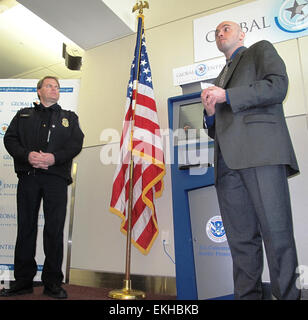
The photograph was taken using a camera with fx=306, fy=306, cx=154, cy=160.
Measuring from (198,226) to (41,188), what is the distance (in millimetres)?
1057

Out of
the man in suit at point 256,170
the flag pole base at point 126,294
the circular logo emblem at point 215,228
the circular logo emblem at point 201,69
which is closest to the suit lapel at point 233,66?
the man in suit at point 256,170

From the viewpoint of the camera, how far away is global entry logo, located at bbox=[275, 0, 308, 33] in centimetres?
218

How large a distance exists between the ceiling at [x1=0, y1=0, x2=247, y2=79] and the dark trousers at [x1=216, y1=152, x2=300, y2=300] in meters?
1.91

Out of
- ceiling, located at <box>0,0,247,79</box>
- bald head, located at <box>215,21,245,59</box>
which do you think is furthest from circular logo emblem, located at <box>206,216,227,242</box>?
ceiling, located at <box>0,0,247,79</box>

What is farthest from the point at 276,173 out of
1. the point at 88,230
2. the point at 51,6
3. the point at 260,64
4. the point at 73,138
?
the point at 51,6

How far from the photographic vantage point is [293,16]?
2.21m

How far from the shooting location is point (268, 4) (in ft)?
7.71

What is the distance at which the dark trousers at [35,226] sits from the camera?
1.91 metres

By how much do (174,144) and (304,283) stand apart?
1.13 metres

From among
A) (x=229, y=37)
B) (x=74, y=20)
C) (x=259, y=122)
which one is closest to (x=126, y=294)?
(x=259, y=122)

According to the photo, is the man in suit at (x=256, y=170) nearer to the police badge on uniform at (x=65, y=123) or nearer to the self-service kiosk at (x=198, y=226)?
the self-service kiosk at (x=198, y=226)

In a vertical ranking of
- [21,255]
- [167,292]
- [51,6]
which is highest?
[51,6]
